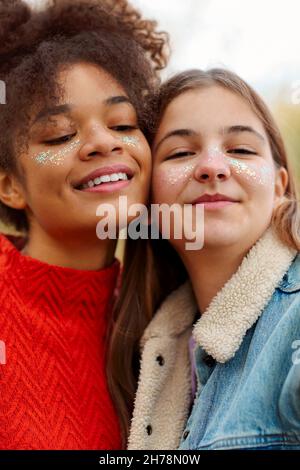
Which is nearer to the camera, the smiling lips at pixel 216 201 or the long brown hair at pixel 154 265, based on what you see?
the smiling lips at pixel 216 201

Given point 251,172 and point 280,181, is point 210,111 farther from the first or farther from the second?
point 280,181

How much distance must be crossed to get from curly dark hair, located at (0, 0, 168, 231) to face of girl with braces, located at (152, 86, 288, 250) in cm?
18

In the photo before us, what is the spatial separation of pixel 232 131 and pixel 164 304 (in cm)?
68

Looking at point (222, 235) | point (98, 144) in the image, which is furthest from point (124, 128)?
point (222, 235)

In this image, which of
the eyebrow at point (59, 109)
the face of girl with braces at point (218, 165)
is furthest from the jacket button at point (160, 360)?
the eyebrow at point (59, 109)

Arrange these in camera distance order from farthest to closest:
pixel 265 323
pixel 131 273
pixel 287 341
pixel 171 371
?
pixel 131 273, pixel 171 371, pixel 265 323, pixel 287 341

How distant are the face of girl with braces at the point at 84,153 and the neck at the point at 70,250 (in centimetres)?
9

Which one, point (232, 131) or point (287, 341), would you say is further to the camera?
point (232, 131)

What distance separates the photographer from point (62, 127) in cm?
A: 198

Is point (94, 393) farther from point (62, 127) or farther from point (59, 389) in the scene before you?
point (62, 127)

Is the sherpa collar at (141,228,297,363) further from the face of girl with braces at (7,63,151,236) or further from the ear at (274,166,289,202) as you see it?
the face of girl with braces at (7,63,151,236)

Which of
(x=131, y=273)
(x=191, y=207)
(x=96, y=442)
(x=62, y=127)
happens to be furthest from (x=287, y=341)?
(x=62, y=127)

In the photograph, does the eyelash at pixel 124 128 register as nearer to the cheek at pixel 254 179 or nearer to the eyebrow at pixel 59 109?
the eyebrow at pixel 59 109

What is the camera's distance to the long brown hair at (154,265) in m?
2.01
